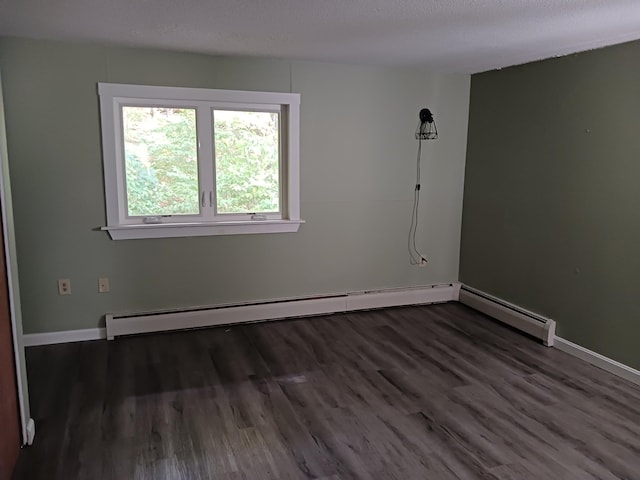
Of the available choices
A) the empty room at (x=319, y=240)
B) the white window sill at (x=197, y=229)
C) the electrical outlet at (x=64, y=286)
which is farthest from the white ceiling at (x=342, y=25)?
the electrical outlet at (x=64, y=286)

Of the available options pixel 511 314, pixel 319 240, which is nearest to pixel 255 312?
pixel 319 240

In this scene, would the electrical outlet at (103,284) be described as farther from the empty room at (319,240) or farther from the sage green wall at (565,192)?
the sage green wall at (565,192)

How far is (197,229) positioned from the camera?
3.86 metres

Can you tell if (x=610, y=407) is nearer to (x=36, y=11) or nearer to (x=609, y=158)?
(x=609, y=158)

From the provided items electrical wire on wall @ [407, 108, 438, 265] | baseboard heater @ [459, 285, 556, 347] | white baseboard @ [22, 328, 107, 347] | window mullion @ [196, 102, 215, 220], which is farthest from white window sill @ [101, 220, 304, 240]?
baseboard heater @ [459, 285, 556, 347]

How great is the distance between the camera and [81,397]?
286 cm

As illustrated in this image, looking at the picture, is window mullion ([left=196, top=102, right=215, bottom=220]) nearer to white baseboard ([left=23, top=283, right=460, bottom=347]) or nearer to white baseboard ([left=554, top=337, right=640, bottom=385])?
white baseboard ([left=23, top=283, right=460, bottom=347])

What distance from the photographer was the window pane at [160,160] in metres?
3.68

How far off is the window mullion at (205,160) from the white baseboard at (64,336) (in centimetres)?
119

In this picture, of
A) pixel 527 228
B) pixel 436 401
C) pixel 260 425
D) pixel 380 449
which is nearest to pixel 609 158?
pixel 527 228

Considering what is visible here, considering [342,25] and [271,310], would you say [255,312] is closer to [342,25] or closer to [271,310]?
[271,310]

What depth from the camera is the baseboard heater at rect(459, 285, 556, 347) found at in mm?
3715

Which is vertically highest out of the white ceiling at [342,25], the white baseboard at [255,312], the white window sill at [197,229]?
the white ceiling at [342,25]

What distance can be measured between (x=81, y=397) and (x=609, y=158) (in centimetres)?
364
